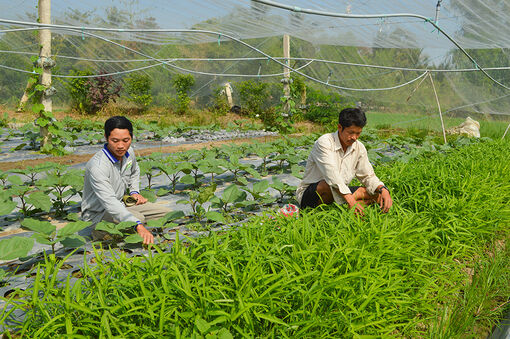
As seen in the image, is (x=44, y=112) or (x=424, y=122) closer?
(x=44, y=112)

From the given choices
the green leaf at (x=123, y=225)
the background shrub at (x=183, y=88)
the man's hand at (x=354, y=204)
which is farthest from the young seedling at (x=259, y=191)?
the background shrub at (x=183, y=88)

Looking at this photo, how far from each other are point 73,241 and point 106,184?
508 mm

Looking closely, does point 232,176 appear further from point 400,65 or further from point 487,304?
point 400,65

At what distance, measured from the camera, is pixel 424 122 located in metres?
10.1

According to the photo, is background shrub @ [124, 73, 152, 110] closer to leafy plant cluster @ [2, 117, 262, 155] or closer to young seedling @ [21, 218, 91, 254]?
leafy plant cluster @ [2, 117, 262, 155]

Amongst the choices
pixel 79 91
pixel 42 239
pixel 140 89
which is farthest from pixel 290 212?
pixel 79 91

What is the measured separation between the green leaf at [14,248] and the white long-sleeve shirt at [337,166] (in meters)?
1.79

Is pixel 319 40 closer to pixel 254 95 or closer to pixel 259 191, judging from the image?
pixel 254 95

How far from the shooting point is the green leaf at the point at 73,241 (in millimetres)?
1980

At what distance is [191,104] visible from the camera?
1315 cm

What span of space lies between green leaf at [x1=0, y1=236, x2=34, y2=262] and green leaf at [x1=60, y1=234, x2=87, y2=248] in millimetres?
213

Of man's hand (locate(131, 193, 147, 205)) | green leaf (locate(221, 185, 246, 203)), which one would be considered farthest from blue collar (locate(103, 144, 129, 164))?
green leaf (locate(221, 185, 246, 203))

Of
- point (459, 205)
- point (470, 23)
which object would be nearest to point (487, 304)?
point (459, 205)

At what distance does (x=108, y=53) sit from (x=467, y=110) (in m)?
9.50
